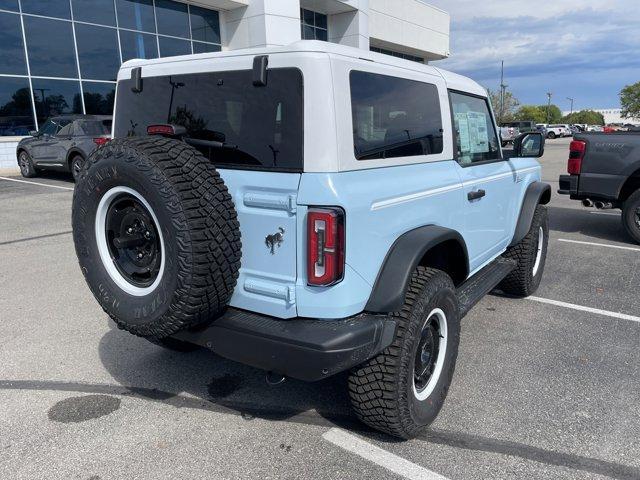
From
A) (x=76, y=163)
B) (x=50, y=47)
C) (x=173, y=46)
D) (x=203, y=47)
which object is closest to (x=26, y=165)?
(x=76, y=163)

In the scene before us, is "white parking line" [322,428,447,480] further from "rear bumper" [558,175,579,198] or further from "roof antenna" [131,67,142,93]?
"rear bumper" [558,175,579,198]

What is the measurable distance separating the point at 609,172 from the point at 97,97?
16.1 metres

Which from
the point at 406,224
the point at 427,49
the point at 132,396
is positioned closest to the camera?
the point at 406,224

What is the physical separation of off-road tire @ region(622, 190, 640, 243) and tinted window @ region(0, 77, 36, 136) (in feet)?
54.1

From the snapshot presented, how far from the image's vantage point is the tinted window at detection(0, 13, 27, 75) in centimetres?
1533

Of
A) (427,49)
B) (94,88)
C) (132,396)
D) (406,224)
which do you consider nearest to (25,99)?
(94,88)

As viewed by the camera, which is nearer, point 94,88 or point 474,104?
point 474,104

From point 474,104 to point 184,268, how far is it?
8.99 ft

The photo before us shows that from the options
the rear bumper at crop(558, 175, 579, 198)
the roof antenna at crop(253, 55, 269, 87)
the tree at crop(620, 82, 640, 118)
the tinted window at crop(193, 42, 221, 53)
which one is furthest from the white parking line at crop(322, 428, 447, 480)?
the tree at crop(620, 82, 640, 118)

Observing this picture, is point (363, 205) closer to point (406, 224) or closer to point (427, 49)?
point (406, 224)

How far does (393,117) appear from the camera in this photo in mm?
2830

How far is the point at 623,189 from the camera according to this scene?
7367 mm

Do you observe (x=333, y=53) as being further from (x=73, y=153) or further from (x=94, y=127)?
(x=73, y=153)

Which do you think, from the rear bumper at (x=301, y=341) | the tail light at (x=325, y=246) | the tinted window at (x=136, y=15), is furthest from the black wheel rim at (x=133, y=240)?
the tinted window at (x=136, y=15)
